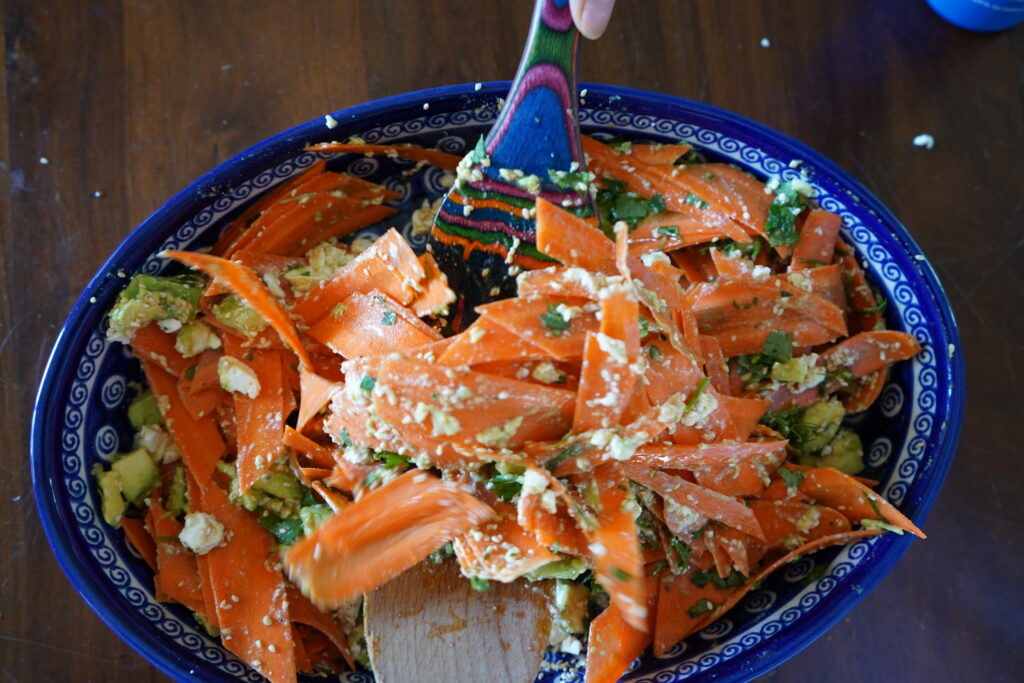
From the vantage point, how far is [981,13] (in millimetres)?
1670

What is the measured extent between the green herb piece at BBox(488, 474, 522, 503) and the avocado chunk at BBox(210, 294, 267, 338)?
20.8 inches

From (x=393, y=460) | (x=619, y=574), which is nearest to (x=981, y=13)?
(x=619, y=574)

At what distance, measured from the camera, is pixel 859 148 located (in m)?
1.72

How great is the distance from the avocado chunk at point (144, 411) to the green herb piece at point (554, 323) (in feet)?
2.56

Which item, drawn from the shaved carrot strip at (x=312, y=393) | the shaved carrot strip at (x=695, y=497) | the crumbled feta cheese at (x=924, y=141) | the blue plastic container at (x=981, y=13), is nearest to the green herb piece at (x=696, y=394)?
the shaved carrot strip at (x=695, y=497)

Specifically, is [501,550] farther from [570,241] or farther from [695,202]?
[695,202]

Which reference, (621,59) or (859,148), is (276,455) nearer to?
(621,59)

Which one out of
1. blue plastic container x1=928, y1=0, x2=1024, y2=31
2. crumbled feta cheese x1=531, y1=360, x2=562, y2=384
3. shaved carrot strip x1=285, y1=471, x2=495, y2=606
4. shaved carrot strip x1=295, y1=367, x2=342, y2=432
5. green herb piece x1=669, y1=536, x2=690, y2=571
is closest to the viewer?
shaved carrot strip x1=285, y1=471, x2=495, y2=606

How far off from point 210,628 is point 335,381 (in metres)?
0.51

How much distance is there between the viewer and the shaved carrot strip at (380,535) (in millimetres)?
1142

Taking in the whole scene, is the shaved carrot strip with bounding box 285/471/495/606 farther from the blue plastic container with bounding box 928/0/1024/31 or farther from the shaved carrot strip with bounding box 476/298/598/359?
the blue plastic container with bounding box 928/0/1024/31

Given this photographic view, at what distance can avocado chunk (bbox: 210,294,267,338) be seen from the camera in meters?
1.45

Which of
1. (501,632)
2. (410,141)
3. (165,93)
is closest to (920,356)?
(501,632)

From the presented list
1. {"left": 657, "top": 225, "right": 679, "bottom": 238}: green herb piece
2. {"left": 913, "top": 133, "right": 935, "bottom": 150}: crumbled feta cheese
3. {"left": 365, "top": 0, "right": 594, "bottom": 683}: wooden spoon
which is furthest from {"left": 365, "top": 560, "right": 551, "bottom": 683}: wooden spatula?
{"left": 913, "top": 133, "right": 935, "bottom": 150}: crumbled feta cheese
